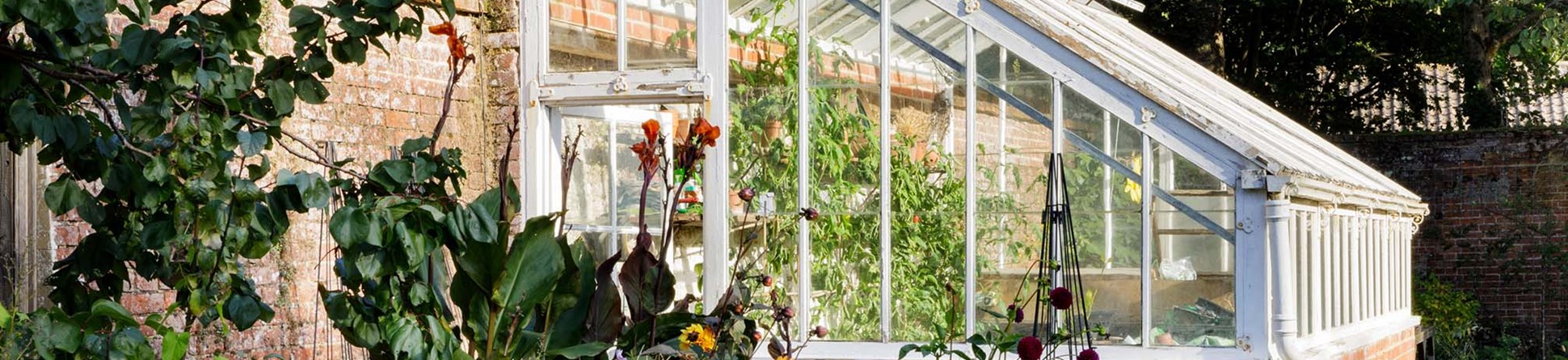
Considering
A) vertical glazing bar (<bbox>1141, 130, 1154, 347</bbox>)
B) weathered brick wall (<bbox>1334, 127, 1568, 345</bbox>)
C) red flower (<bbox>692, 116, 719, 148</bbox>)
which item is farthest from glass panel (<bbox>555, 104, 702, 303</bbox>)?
weathered brick wall (<bbox>1334, 127, 1568, 345</bbox>)

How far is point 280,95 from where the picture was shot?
293cm

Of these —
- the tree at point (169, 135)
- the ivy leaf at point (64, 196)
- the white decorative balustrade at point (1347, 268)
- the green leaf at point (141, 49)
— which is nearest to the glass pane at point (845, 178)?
the white decorative balustrade at point (1347, 268)

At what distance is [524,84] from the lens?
6.86 metres

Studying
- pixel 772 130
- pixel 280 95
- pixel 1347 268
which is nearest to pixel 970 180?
pixel 772 130

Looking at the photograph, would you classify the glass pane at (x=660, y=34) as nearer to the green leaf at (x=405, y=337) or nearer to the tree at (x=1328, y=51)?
the green leaf at (x=405, y=337)

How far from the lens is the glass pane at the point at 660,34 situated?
22.0 feet

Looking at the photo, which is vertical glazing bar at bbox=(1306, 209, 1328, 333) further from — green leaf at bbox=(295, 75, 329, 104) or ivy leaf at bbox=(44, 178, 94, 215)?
ivy leaf at bbox=(44, 178, 94, 215)

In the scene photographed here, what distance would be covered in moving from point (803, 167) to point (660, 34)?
32.7 inches

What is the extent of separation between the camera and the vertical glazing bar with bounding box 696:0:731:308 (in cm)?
659

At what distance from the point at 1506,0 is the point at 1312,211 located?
796cm

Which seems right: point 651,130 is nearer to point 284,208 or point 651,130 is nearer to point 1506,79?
point 284,208

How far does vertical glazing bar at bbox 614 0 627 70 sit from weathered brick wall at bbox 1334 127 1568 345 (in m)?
9.17

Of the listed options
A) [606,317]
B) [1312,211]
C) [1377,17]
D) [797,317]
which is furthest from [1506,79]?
[606,317]

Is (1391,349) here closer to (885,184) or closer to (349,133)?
(885,184)
